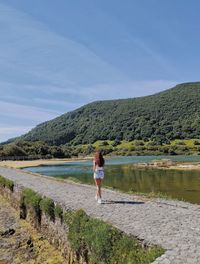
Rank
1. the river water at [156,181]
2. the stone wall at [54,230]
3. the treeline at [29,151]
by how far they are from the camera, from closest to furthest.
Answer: the stone wall at [54,230], the river water at [156,181], the treeline at [29,151]

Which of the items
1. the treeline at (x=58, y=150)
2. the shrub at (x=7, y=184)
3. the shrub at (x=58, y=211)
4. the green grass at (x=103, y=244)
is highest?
the treeline at (x=58, y=150)

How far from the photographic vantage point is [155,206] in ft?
55.3

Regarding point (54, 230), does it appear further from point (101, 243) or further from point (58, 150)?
point (58, 150)

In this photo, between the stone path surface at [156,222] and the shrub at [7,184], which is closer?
the stone path surface at [156,222]

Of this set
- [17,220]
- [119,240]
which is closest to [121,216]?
[119,240]

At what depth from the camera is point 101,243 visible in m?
11.2

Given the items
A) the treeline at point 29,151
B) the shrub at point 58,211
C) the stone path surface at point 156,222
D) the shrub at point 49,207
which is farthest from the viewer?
the treeline at point 29,151

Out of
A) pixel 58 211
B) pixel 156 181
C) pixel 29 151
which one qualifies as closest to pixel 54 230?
pixel 58 211

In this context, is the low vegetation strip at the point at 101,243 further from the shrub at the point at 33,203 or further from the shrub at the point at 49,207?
the shrub at the point at 33,203

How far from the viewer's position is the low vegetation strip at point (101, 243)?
986 cm

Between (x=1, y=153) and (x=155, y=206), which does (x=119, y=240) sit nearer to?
(x=155, y=206)

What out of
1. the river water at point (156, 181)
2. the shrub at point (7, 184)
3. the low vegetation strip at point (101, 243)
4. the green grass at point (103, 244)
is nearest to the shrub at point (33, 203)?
the low vegetation strip at point (101, 243)

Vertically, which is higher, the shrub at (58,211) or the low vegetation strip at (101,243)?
the shrub at (58,211)

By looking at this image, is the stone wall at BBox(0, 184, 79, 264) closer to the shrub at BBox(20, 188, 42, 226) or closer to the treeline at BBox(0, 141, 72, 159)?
the shrub at BBox(20, 188, 42, 226)
